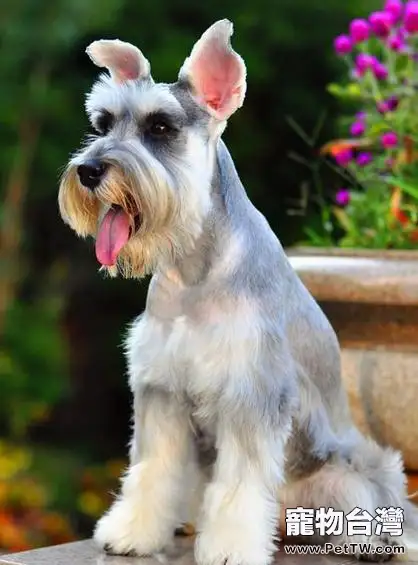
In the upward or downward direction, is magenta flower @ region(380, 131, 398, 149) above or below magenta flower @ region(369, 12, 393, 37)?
below

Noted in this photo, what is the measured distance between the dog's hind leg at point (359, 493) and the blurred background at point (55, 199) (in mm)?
2595

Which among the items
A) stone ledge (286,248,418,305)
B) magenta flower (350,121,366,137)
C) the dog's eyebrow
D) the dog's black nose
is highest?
magenta flower (350,121,366,137)

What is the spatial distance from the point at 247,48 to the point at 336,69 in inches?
21.9

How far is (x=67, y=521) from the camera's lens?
605 centimetres

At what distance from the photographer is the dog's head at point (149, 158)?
270cm

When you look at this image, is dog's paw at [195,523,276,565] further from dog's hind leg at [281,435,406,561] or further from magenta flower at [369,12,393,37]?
magenta flower at [369,12,393,37]

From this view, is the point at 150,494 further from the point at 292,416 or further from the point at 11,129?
the point at 11,129

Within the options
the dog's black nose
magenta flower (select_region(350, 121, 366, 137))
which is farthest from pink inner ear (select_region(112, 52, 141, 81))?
magenta flower (select_region(350, 121, 366, 137))

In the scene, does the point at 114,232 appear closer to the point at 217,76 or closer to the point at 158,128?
the point at 158,128

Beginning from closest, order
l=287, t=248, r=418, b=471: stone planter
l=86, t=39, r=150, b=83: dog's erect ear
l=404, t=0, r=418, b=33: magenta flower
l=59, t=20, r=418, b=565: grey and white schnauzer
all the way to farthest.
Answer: l=59, t=20, r=418, b=565: grey and white schnauzer → l=86, t=39, r=150, b=83: dog's erect ear → l=287, t=248, r=418, b=471: stone planter → l=404, t=0, r=418, b=33: magenta flower

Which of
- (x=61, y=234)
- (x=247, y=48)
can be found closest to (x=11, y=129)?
(x=61, y=234)

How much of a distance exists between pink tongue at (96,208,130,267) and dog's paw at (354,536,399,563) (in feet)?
3.21

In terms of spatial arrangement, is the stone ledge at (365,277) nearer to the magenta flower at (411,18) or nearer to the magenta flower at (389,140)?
the magenta flower at (389,140)

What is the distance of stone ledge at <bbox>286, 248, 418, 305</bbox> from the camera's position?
3.85 m
